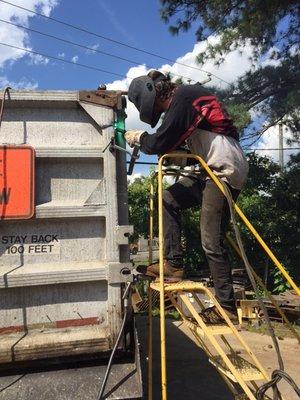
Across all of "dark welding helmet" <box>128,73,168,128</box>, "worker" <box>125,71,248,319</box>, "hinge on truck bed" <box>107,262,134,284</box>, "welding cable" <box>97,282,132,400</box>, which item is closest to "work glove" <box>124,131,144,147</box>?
"worker" <box>125,71,248,319</box>

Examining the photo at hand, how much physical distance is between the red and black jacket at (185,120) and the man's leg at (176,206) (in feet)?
1.70

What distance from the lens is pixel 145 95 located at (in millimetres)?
3494

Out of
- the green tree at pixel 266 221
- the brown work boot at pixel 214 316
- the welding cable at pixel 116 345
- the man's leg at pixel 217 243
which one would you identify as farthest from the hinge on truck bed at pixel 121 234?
the green tree at pixel 266 221

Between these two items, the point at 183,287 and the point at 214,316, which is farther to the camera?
the point at 214,316

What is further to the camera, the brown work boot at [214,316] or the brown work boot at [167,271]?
the brown work boot at [167,271]

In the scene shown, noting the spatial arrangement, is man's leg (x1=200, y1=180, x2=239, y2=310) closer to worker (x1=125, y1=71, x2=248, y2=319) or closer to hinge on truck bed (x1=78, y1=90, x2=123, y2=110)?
worker (x1=125, y1=71, x2=248, y2=319)

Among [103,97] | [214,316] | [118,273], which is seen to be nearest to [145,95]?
[103,97]

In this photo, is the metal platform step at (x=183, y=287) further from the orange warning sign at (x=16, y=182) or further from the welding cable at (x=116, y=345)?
the orange warning sign at (x=16, y=182)

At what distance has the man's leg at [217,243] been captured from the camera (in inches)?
134

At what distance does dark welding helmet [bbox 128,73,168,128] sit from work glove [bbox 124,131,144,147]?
16 centimetres

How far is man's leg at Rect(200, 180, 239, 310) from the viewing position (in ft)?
11.2

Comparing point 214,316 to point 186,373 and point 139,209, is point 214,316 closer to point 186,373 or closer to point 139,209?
point 186,373

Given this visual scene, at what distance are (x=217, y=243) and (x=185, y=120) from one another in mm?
907

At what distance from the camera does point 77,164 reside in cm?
337
